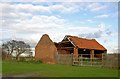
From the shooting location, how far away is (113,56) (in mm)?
35094

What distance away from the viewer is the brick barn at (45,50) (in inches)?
2008

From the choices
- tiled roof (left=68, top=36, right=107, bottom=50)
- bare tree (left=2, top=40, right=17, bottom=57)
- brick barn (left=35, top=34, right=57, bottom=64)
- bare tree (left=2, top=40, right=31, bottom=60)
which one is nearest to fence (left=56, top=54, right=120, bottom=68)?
brick barn (left=35, top=34, right=57, bottom=64)

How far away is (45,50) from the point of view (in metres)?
53.1

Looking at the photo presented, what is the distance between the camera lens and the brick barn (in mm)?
51013

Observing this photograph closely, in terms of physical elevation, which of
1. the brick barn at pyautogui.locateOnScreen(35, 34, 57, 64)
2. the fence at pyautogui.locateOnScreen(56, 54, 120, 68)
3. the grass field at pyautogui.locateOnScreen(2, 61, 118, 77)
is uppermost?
the brick barn at pyautogui.locateOnScreen(35, 34, 57, 64)

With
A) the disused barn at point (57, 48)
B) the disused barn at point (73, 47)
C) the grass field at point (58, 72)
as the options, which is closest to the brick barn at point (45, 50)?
the disused barn at point (57, 48)

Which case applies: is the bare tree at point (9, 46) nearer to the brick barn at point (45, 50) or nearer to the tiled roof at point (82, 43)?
the brick barn at point (45, 50)

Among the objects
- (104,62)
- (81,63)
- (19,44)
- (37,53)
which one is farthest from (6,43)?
(104,62)

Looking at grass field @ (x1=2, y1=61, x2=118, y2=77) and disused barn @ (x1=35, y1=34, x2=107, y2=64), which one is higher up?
disused barn @ (x1=35, y1=34, x2=107, y2=64)

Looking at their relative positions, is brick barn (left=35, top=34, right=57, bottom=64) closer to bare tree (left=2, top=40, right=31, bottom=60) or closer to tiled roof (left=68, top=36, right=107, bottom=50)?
tiled roof (left=68, top=36, right=107, bottom=50)

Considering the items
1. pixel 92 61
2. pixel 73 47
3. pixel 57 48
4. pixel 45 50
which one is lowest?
pixel 92 61

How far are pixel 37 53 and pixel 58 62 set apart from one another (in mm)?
8853

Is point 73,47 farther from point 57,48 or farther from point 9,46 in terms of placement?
point 9,46

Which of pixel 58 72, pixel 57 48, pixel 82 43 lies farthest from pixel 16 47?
pixel 58 72
